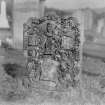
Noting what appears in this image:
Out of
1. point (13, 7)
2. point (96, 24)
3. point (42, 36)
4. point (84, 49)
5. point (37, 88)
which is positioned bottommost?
point (37, 88)

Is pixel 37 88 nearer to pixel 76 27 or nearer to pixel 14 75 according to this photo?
pixel 14 75

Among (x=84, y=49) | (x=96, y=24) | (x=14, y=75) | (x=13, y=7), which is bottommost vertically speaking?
(x=14, y=75)

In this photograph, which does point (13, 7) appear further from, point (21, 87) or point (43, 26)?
point (21, 87)

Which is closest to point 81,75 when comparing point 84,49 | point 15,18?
point 84,49

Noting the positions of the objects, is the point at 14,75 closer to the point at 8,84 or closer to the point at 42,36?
the point at 8,84

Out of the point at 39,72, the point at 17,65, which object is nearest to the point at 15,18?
the point at 17,65

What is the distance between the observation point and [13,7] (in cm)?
359

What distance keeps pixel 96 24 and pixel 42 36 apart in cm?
97

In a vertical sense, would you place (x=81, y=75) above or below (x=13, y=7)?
below

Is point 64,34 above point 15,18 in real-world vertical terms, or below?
below

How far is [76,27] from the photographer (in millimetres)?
3471

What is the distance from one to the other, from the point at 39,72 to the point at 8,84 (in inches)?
23.4

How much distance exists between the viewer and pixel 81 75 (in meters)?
3.48

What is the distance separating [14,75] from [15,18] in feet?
3.37
